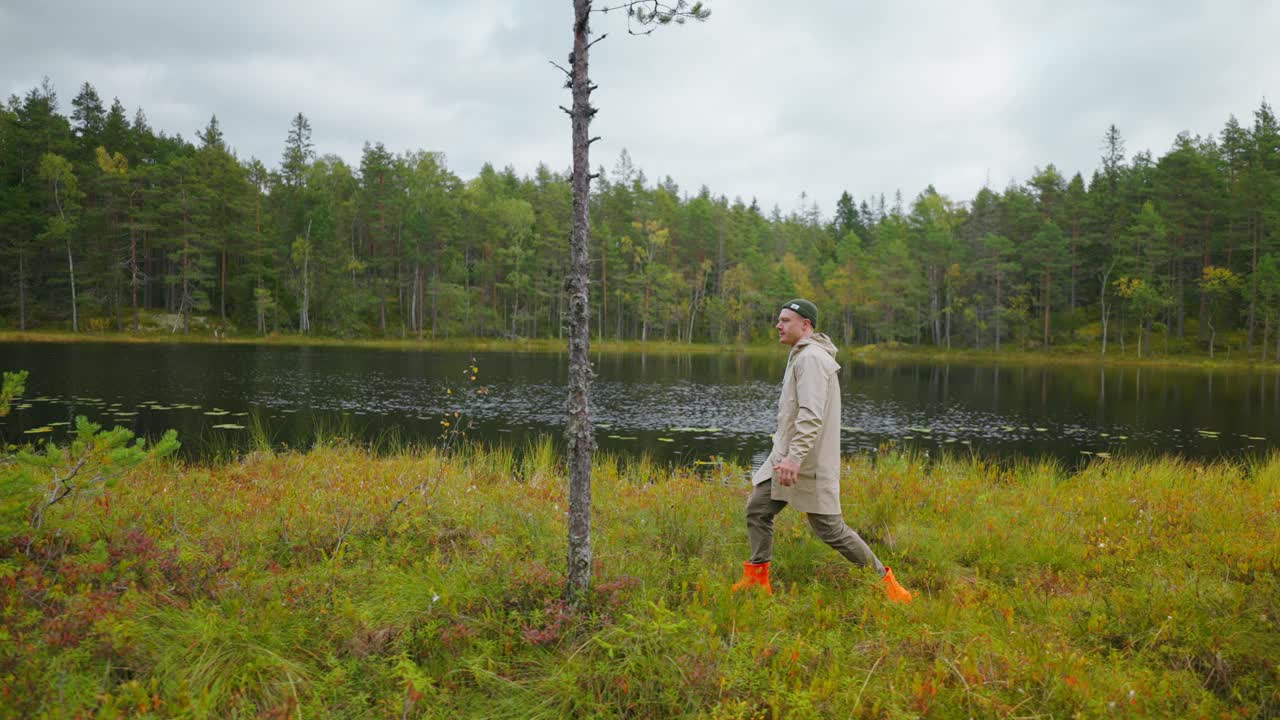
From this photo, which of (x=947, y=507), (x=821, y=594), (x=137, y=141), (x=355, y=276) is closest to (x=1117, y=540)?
(x=947, y=507)

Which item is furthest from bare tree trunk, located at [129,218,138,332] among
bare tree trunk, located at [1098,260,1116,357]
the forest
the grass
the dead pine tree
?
bare tree trunk, located at [1098,260,1116,357]

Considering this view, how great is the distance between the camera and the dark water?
1644 centimetres

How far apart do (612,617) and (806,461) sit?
1803mm

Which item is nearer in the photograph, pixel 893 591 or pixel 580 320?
pixel 580 320

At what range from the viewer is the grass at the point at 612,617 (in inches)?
128

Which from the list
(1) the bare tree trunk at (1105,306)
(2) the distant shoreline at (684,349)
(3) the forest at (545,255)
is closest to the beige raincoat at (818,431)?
(2) the distant shoreline at (684,349)

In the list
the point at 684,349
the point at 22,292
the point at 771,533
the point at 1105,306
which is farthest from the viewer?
the point at 684,349

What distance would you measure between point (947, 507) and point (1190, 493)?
11.1 ft

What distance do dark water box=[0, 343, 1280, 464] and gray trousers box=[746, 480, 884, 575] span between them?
3.51 metres

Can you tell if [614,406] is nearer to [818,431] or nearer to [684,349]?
[818,431]

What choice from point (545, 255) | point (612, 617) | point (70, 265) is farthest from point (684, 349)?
point (612, 617)

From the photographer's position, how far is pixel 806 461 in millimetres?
Answer: 4738

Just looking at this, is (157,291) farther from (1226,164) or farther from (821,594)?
(1226,164)

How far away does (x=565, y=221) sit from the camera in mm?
68125
